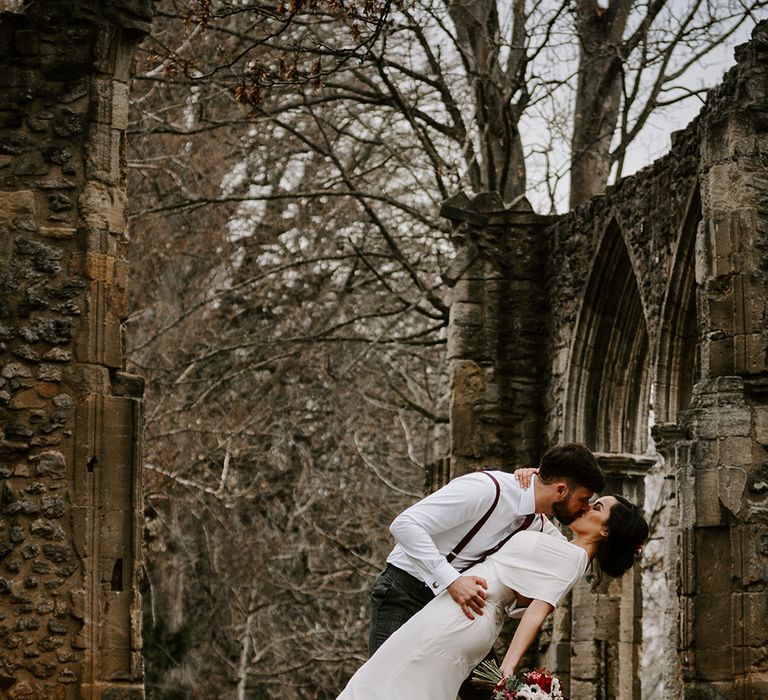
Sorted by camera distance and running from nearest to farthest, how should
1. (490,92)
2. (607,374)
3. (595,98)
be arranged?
(607,374) → (490,92) → (595,98)

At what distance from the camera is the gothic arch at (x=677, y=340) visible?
11.7 metres

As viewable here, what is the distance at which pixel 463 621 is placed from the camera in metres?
5.71

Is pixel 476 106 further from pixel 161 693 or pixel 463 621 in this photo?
pixel 463 621

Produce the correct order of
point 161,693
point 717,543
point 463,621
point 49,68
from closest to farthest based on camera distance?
point 463,621 → point 717,543 → point 49,68 → point 161,693

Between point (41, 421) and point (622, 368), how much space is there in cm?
554

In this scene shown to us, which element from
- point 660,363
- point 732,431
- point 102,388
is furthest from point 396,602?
point 660,363

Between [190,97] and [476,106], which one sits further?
[190,97]

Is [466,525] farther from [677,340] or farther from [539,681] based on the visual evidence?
[677,340]

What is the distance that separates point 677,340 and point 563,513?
621cm

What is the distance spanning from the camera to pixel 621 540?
229 inches

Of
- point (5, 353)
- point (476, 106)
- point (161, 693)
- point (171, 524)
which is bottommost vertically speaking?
point (161, 693)

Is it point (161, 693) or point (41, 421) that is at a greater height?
point (41, 421)

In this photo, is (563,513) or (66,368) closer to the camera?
(563,513)

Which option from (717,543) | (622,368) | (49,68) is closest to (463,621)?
(717,543)
